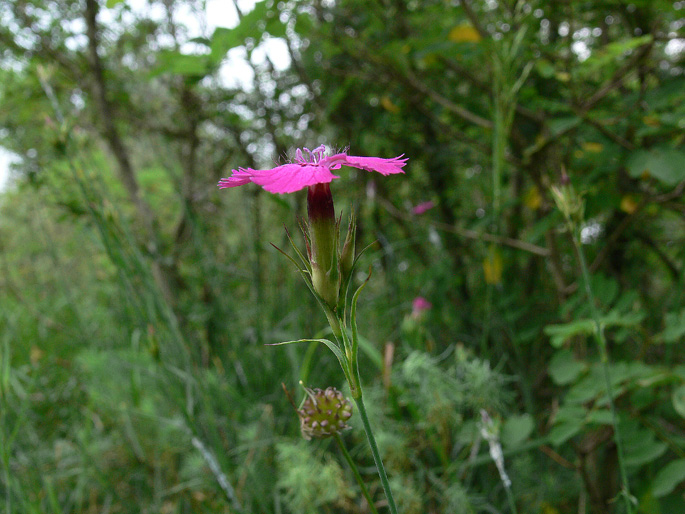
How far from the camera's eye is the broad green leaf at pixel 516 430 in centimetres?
106

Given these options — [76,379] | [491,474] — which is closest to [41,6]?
[76,379]

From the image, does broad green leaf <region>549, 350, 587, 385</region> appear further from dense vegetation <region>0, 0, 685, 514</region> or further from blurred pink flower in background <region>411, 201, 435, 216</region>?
blurred pink flower in background <region>411, 201, 435, 216</region>

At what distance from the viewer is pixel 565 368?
113 cm

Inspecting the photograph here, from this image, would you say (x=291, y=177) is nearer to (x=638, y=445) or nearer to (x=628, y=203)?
(x=638, y=445)

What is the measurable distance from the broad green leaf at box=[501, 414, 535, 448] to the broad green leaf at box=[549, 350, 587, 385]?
4.6 inches

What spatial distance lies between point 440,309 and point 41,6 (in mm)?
2054

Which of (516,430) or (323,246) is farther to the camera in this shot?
(516,430)

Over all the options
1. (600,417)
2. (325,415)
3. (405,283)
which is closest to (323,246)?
(325,415)

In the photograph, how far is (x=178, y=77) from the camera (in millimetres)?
2355

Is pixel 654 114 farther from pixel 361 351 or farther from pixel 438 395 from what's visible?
pixel 361 351

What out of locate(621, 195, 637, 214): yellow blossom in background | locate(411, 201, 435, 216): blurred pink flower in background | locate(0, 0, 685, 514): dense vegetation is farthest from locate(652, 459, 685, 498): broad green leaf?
locate(411, 201, 435, 216): blurred pink flower in background

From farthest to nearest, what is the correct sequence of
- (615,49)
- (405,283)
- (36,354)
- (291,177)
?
(36,354), (405,283), (615,49), (291,177)

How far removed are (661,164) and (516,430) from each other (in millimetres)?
652

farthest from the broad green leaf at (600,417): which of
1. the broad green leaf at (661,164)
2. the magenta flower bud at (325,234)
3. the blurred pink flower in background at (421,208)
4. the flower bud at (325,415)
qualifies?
the blurred pink flower in background at (421,208)
